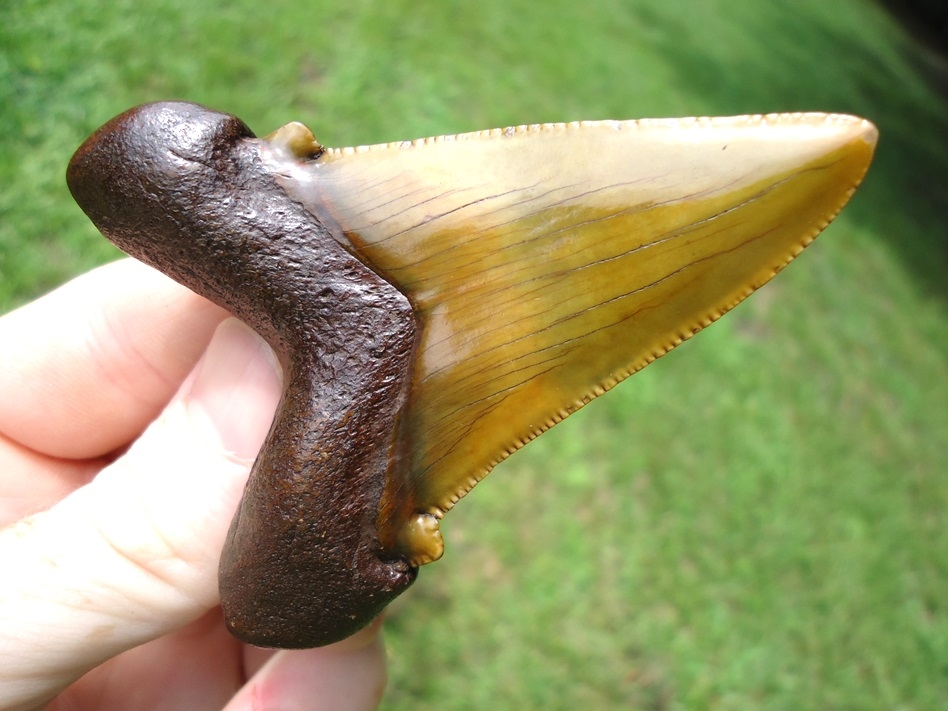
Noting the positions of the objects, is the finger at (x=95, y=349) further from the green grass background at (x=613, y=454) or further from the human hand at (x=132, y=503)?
the green grass background at (x=613, y=454)

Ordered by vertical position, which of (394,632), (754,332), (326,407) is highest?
→ (326,407)

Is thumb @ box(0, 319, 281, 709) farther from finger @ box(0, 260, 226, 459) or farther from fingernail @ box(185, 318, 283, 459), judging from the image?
finger @ box(0, 260, 226, 459)

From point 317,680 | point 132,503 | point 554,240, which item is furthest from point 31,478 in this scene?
point 554,240

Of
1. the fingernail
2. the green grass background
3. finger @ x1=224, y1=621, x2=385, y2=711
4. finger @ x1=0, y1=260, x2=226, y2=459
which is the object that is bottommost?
the green grass background

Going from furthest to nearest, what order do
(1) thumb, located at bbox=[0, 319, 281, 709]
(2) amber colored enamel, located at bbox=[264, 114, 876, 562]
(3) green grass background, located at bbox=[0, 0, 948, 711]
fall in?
1. (3) green grass background, located at bbox=[0, 0, 948, 711]
2. (1) thumb, located at bbox=[0, 319, 281, 709]
3. (2) amber colored enamel, located at bbox=[264, 114, 876, 562]

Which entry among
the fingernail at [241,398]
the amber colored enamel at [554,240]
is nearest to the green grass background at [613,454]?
the fingernail at [241,398]

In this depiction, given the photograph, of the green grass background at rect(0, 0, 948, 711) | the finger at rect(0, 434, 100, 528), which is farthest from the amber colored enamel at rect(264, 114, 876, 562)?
the green grass background at rect(0, 0, 948, 711)

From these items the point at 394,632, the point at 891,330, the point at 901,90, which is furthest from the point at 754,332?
the point at 901,90

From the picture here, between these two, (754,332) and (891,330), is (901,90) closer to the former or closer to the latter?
(891,330)
